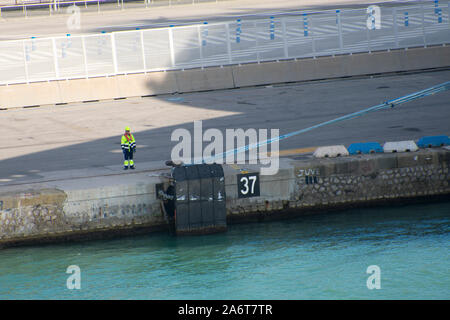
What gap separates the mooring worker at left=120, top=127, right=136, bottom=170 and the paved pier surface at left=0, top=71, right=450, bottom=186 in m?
0.40

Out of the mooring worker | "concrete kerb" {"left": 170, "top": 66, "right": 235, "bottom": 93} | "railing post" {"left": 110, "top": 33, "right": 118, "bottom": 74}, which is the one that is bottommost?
the mooring worker

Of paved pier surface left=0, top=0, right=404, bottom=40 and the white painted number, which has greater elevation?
paved pier surface left=0, top=0, right=404, bottom=40

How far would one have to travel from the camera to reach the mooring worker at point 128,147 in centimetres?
2397

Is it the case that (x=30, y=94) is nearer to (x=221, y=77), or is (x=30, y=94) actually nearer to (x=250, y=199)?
(x=221, y=77)

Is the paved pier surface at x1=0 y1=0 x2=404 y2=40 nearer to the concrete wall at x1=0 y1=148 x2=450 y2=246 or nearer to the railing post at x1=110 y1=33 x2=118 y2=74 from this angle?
the railing post at x1=110 y1=33 x2=118 y2=74

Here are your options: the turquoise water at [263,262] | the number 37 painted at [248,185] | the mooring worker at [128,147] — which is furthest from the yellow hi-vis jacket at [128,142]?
the number 37 painted at [248,185]

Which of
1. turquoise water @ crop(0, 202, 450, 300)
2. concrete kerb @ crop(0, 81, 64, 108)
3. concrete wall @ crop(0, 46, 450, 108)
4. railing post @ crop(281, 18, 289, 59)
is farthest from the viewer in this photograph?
railing post @ crop(281, 18, 289, 59)

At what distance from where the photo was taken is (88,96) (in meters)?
37.4

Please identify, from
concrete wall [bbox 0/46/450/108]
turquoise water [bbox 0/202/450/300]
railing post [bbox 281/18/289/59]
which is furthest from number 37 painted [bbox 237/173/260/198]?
railing post [bbox 281/18/289/59]

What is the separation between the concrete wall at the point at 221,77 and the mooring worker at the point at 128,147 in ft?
44.7

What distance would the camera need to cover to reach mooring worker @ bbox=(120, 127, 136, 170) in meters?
24.0

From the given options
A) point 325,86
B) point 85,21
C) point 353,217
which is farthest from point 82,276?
point 85,21

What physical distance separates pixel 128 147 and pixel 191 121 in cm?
853

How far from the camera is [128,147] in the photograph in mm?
24078
